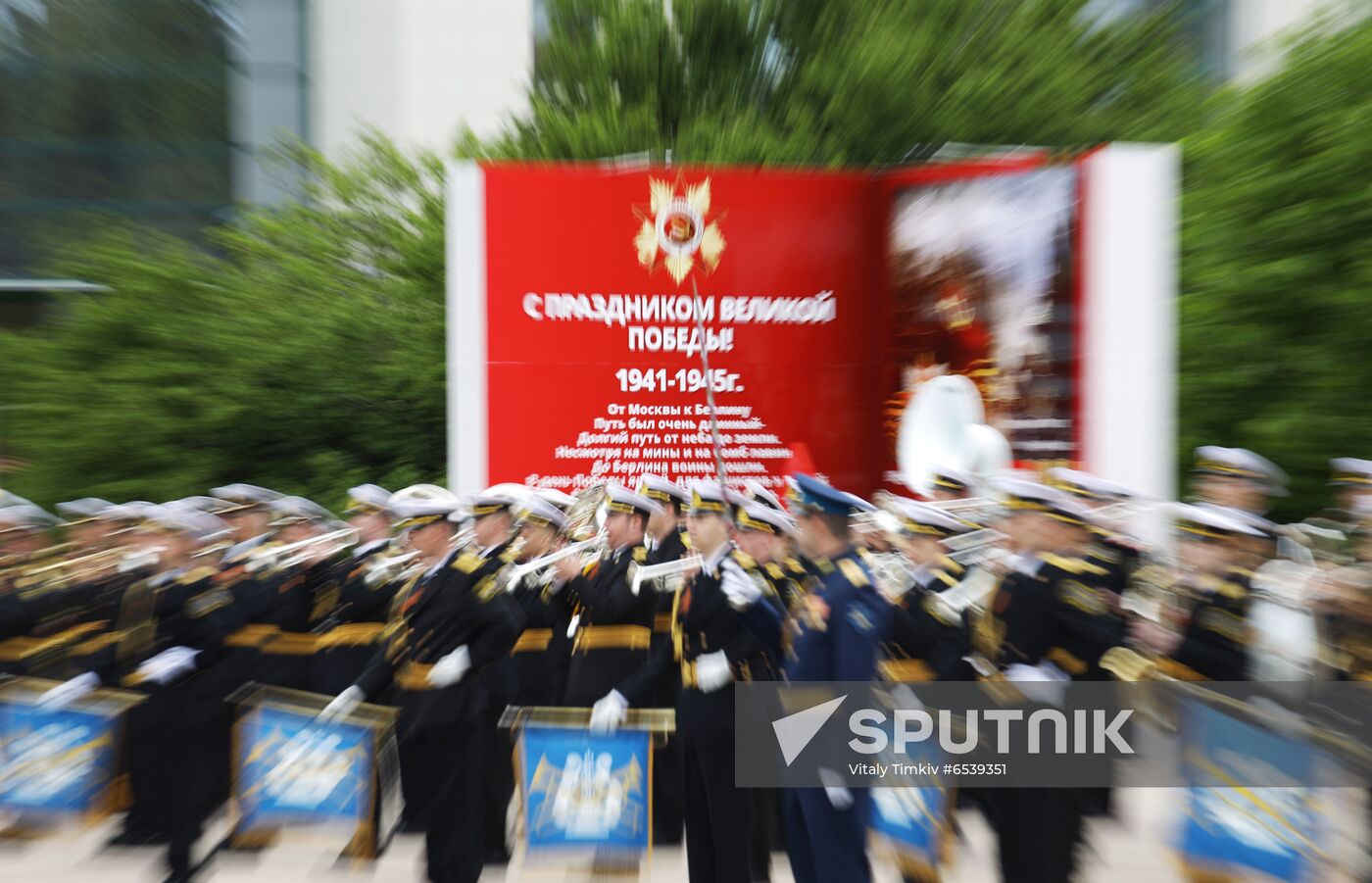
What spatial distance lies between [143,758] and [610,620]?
2254mm

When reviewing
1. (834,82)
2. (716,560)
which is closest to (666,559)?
(716,560)

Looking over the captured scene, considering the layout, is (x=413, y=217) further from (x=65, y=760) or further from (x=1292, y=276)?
(x=1292, y=276)

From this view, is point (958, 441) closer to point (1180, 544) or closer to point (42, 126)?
point (1180, 544)

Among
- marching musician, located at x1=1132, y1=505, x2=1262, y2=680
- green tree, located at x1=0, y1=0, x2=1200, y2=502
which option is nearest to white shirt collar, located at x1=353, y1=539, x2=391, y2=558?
marching musician, located at x1=1132, y1=505, x2=1262, y2=680

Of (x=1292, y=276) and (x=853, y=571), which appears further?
(x=1292, y=276)

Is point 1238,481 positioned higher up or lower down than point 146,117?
lower down

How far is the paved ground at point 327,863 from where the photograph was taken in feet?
15.2

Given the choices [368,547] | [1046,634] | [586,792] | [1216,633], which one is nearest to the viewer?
[1216,633]

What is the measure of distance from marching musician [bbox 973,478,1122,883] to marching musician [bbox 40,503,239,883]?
135 inches

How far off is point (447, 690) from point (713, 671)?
1150 millimetres

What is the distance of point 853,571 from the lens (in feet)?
12.3

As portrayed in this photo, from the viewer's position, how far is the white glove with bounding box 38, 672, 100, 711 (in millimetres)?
4480

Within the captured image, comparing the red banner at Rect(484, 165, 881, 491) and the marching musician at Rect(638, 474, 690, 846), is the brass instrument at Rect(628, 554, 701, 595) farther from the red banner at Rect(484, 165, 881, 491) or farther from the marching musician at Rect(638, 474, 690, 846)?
the red banner at Rect(484, 165, 881, 491)

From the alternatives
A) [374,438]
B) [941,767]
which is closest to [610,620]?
[941,767]
